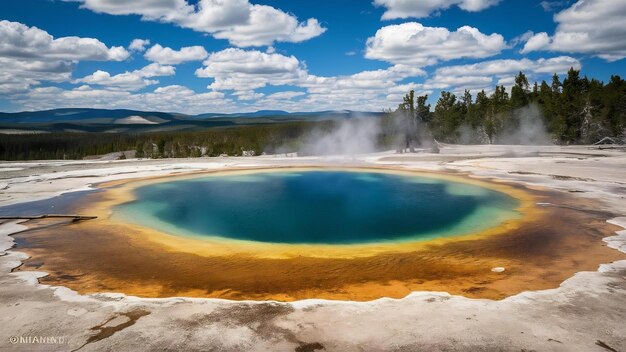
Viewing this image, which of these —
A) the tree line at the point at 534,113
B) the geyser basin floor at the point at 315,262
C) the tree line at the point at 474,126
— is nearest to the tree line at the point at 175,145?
the tree line at the point at 474,126

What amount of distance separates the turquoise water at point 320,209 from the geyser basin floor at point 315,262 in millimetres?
863

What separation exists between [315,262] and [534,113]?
4608 cm

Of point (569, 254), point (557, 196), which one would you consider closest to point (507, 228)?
point (569, 254)

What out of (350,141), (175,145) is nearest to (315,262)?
(350,141)

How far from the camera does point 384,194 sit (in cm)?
1532

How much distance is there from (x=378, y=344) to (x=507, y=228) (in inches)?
253

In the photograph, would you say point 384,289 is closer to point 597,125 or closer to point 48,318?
point 48,318

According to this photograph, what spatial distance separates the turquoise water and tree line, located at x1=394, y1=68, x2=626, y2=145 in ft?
61.0

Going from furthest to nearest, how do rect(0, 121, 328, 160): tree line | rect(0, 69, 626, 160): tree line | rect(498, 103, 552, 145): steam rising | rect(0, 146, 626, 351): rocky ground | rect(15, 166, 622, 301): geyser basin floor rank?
rect(0, 121, 328, 160): tree line → rect(498, 103, 552, 145): steam rising → rect(0, 69, 626, 160): tree line → rect(15, 166, 622, 301): geyser basin floor → rect(0, 146, 626, 351): rocky ground

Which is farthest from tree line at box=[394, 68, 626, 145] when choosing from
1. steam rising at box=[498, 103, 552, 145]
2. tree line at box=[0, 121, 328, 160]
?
tree line at box=[0, 121, 328, 160]

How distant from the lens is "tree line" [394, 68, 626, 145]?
37688 mm

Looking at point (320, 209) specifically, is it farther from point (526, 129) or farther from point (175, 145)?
point (175, 145)

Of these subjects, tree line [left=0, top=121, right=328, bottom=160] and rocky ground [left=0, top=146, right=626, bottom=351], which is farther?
tree line [left=0, top=121, right=328, bottom=160]

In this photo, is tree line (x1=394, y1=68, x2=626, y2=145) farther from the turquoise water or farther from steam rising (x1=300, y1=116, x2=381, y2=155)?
the turquoise water
